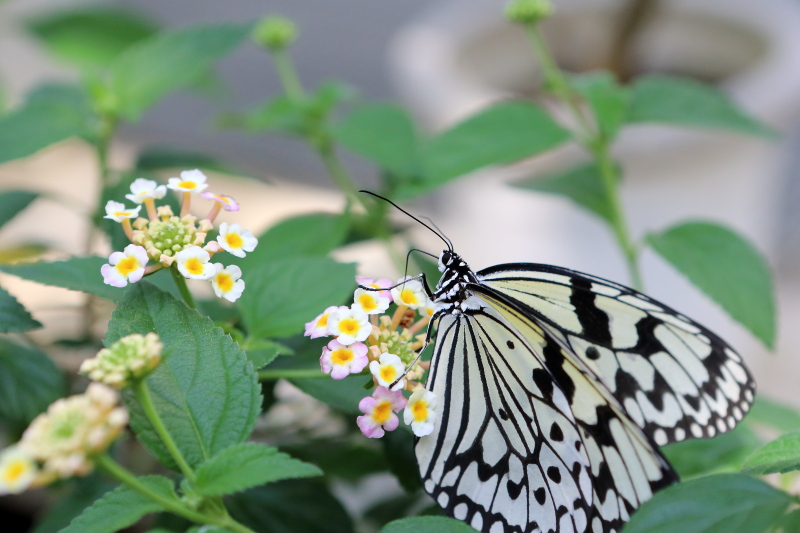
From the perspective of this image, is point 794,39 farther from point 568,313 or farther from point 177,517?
point 177,517

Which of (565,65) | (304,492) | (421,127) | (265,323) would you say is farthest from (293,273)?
(565,65)

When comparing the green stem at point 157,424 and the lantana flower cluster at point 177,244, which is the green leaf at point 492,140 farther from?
the green stem at point 157,424

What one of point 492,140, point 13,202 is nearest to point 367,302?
point 492,140

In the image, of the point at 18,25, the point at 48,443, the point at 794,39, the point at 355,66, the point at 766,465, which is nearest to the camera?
the point at 48,443

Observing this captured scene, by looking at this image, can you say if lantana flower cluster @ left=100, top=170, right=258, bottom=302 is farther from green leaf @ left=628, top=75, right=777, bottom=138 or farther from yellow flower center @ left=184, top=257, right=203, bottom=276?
green leaf @ left=628, top=75, right=777, bottom=138

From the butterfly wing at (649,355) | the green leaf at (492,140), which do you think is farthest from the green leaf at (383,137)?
the butterfly wing at (649,355)

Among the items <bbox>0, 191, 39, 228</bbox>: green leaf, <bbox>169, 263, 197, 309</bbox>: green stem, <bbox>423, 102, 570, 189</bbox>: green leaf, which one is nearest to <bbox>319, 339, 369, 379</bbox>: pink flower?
<bbox>169, 263, 197, 309</bbox>: green stem
